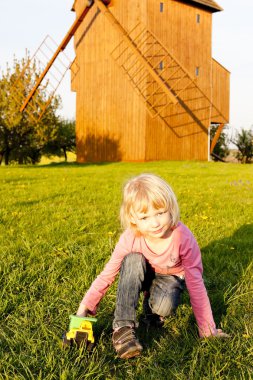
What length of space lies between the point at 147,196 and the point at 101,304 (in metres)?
1.04

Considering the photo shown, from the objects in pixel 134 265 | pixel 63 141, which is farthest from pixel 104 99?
pixel 134 265

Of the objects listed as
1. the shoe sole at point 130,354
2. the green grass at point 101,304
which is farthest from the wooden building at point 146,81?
the shoe sole at point 130,354

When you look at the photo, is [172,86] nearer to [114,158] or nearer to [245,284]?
[114,158]

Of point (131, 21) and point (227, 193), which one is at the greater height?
point (131, 21)

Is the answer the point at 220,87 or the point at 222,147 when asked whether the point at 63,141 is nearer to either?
the point at 222,147

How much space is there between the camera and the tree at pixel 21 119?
24016mm

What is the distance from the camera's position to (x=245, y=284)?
3.18 metres

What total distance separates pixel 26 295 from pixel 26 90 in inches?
902

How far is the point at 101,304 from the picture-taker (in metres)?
→ 2.93

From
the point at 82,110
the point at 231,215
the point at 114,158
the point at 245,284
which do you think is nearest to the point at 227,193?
the point at 231,215

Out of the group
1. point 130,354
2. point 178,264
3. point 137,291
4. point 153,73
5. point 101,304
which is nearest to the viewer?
point 130,354

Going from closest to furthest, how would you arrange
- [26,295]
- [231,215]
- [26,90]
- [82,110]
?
[26,295] < [231,215] < [82,110] < [26,90]

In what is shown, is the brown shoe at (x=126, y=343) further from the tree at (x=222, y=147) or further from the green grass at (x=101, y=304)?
the tree at (x=222, y=147)

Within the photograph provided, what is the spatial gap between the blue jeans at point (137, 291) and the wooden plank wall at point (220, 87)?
21.2 m
